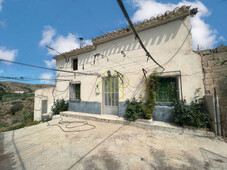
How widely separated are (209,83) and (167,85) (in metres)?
1.49

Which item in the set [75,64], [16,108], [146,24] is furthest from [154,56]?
[16,108]

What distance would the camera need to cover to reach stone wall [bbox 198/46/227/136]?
3.35 metres

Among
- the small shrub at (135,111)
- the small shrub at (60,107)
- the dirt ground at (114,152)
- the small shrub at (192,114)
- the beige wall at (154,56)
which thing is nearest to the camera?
the dirt ground at (114,152)

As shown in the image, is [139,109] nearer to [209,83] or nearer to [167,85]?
[167,85]

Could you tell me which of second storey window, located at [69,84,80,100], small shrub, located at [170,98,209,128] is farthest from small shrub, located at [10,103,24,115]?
small shrub, located at [170,98,209,128]

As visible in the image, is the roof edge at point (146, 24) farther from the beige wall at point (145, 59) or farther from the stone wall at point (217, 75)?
the stone wall at point (217, 75)

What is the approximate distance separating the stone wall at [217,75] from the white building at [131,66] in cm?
22

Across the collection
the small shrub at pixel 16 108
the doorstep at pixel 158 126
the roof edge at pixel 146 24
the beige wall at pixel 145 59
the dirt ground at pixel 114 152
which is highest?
the roof edge at pixel 146 24

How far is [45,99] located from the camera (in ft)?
29.1

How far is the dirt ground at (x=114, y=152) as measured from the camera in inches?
82.9

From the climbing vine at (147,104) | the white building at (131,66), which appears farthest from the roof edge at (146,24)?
the climbing vine at (147,104)

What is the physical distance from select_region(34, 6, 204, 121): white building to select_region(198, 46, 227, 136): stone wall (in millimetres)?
222

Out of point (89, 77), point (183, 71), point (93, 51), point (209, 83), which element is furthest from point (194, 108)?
point (93, 51)

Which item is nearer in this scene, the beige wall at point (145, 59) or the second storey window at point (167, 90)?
the beige wall at point (145, 59)
